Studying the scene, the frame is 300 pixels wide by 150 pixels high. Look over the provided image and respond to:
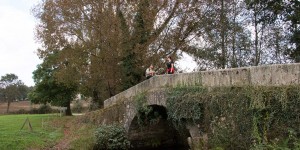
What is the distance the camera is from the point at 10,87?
75562mm

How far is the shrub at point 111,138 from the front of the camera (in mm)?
16234

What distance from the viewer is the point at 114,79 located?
76.0ft

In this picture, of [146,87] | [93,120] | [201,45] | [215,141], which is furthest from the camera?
[201,45]

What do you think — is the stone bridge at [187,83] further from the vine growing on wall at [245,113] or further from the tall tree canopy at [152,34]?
the tall tree canopy at [152,34]

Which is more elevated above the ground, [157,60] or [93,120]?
[157,60]

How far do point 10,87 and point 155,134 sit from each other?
6472 centimetres

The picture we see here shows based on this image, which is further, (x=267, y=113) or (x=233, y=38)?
(x=233, y=38)

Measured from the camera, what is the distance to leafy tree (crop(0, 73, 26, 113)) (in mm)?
73875

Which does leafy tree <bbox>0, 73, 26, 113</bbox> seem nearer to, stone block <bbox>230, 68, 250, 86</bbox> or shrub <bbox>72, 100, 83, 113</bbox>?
shrub <bbox>72, 100, 83, 113</bbox>

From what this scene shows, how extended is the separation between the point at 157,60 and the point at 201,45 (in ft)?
9.98

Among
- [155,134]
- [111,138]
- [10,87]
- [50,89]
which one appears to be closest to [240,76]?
[111,138]

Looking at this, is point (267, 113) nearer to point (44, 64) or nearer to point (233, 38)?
point (233, 38)

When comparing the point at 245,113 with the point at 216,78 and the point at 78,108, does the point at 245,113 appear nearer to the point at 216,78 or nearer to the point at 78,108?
the point at 216,78

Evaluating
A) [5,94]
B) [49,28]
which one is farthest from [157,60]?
[5,94]
